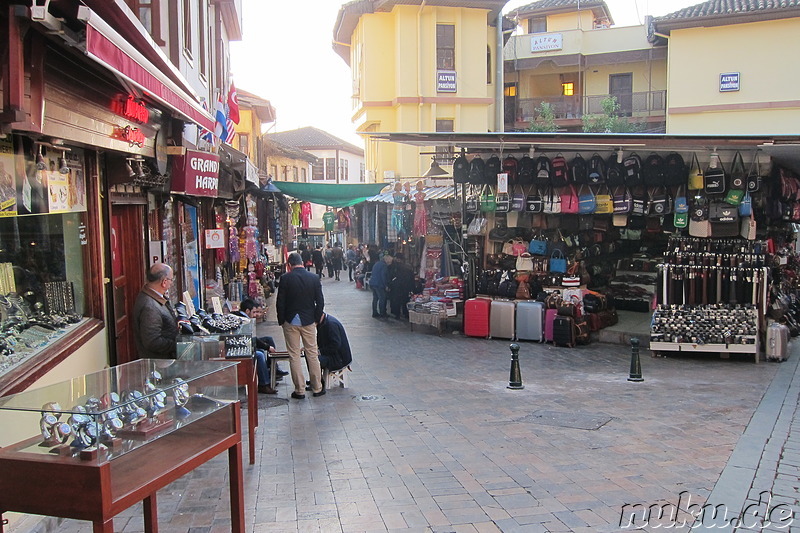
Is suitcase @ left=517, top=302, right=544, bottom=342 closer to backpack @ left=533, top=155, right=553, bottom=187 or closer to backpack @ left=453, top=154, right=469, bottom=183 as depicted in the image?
backpack @ left=533, top=155, right=553, bottom=187

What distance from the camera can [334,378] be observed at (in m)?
9.74

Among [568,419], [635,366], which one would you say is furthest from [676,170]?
[568,419]

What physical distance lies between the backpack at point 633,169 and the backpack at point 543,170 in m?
1.42

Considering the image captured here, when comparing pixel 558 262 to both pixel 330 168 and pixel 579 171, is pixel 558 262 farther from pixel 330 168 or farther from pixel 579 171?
pixel 330 168

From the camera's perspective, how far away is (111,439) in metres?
3.62

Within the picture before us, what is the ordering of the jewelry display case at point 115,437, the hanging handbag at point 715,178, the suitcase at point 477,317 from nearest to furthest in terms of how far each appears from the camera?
the jewelry display case at point 115,437
the hanging handbag at point 715,178
the suitcase at point 477,317

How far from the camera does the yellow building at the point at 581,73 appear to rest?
108 feet

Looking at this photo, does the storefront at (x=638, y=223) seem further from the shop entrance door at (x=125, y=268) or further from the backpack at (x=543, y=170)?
the shop entrance door at (x=125, y=268)

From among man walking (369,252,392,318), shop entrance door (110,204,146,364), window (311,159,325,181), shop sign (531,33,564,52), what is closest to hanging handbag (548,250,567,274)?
man walking (369,252,392,318)

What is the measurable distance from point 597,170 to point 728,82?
17.9 m

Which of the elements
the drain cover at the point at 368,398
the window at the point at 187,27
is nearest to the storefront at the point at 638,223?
the window at the point at 187,27

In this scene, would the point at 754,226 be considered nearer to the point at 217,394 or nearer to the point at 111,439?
the point at 217,394

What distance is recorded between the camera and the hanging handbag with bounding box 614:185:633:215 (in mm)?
13477

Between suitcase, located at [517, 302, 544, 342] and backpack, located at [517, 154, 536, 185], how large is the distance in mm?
2435
